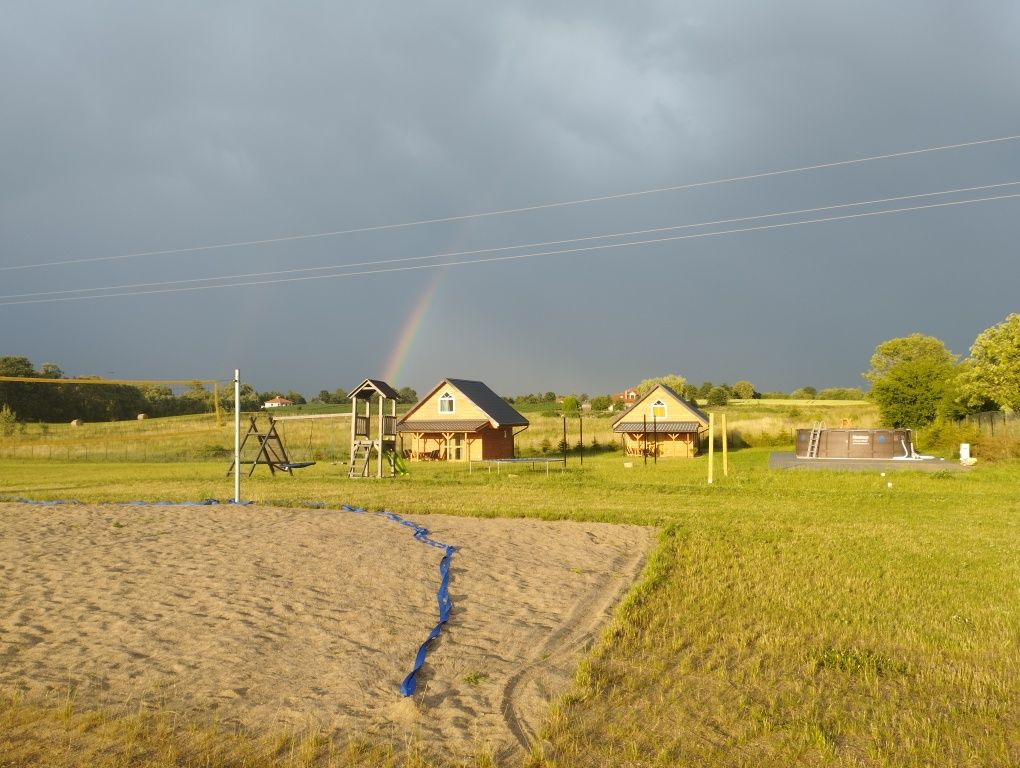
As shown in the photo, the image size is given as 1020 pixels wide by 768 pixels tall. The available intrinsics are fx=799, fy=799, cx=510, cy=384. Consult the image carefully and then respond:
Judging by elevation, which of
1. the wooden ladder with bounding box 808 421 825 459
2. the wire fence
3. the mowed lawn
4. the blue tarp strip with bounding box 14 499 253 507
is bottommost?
the mowed lawn

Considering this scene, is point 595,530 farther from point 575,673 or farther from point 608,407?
point 608,407

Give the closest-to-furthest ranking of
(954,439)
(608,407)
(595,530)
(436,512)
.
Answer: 1. (595,530)
2. (436,512)
3. (954,439)
4. (608,407)

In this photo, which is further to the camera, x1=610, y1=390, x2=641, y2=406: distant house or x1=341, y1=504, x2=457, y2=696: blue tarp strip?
x1=610, y1=390, x2=641, y2=406: distant house

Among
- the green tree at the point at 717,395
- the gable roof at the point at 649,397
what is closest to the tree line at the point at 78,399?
the gable roof at the point at 649,397

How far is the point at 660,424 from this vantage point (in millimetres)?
41688

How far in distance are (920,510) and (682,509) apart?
4579 mm

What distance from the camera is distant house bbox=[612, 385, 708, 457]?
42.0 metres

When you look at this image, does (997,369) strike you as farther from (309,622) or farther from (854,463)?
(309,622)

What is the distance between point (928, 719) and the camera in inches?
188

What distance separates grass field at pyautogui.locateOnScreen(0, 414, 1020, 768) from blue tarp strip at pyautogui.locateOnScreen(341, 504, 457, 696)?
0.93 meters

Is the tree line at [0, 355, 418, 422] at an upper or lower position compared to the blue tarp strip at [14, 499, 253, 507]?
upper

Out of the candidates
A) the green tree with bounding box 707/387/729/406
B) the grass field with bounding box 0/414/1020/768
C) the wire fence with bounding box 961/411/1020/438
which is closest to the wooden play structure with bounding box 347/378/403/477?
the grass field with bounding box 0/414/1020/768

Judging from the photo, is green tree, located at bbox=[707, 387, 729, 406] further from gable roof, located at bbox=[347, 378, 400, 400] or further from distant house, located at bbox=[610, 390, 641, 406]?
gable roof, located at bbox=[347, 378, 400, 400]

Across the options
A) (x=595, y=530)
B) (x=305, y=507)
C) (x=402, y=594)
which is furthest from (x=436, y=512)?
(x=402, y=594)
